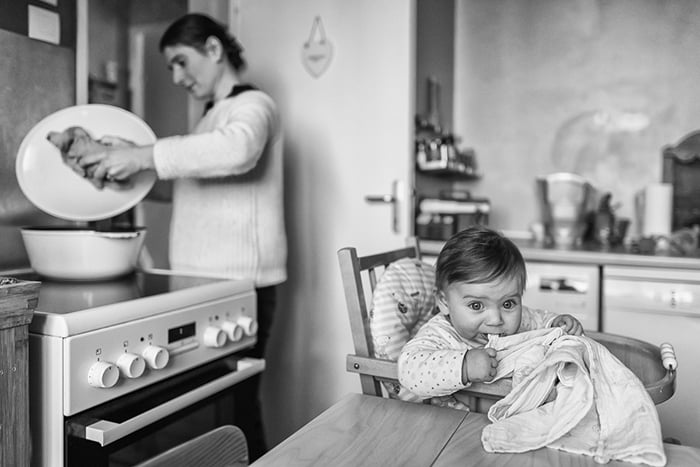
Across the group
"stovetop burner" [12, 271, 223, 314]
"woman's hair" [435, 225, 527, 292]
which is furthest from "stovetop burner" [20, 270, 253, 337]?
"woman's hair" [435, 225, 527, 292]

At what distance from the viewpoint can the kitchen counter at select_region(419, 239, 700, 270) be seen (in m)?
2.25

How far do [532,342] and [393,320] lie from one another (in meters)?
0.39

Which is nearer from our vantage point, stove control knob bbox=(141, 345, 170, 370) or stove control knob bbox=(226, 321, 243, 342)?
stove control knob bbox=(141, 345, 170, 370)

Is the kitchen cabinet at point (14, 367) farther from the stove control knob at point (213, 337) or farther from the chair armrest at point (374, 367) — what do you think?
the chair armrest at point (374, 367)

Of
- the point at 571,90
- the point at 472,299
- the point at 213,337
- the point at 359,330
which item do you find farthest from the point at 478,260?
the point at 571,90

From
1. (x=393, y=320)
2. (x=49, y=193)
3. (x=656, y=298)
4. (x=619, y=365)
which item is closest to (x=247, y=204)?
(x=49, y=193)

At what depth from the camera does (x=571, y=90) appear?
10.3 feet

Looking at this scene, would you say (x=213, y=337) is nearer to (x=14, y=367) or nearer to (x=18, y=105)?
(x=14, y=367)

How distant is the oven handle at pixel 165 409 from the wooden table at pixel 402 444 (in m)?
0.45

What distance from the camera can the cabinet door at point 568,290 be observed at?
2.36 m

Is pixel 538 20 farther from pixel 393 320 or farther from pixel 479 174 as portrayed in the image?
pixel 393 320

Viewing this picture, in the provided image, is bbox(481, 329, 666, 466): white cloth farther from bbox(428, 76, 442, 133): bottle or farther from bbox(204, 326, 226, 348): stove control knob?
bbox(428, 76, 442, 133): bottle

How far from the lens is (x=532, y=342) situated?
3.79 ft

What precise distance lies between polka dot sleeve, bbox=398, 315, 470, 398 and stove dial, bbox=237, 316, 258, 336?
64cm
